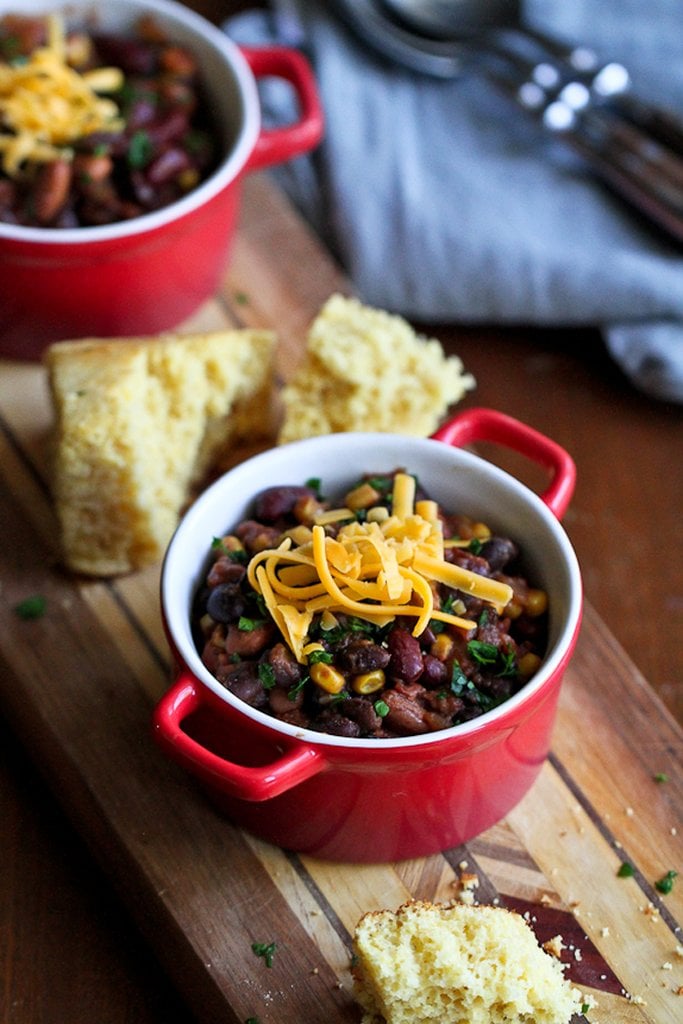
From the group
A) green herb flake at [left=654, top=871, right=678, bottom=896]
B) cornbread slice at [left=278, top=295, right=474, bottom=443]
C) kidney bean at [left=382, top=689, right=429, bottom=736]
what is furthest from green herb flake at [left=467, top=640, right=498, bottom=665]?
cornbread slice at [left=278, top=295, right=474, bottom=443]

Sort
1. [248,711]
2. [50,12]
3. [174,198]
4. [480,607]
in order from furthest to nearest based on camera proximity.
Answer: [50,12], [174,198], [480,607], [248,711]

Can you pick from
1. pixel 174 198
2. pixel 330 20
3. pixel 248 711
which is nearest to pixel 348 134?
pixel 330 20

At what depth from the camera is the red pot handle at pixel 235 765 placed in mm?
1855

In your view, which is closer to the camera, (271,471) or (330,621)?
(330,621)

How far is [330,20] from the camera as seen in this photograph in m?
3.51

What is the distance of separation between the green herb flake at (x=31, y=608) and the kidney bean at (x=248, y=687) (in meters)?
0.62

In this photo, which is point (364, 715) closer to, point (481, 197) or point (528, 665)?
point (528, 665)

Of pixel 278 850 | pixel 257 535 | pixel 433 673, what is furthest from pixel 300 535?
pixel 278 850

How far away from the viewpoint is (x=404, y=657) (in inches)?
77.9

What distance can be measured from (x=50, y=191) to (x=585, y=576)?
1380 mm

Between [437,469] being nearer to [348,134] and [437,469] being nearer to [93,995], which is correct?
[93,995]

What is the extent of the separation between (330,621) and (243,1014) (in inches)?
24.1

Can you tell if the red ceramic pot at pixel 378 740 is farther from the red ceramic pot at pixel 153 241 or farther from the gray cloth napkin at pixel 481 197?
the gray cloth napkin at pixel 481 197

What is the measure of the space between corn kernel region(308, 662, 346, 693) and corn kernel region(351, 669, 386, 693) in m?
0.02
